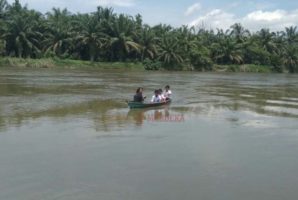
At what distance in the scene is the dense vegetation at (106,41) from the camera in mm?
72562

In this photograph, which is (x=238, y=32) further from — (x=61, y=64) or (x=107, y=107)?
(x=107, y=107)

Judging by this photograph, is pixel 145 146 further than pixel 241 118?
No

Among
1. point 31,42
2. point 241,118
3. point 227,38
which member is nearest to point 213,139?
point 241,118

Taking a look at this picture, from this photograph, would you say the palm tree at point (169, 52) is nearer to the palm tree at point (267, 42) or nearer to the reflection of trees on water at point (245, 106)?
the palm tree at point (267, 42)

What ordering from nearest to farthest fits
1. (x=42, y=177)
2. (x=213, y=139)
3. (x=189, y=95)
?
(x=42, y=177) → (x=213, y=139) → (x=189, y=95)

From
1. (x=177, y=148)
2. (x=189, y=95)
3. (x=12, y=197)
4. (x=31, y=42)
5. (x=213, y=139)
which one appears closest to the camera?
(x=12, y=197)

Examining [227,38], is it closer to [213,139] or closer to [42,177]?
[213,139]

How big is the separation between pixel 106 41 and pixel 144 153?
62.0 m

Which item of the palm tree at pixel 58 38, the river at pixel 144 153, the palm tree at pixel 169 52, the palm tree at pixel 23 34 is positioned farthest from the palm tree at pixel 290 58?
the river at pixel 144 153

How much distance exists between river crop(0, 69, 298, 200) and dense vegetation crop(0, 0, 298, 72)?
50179 mm

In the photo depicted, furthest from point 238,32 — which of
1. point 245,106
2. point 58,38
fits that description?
point 245,106

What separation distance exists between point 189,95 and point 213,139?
56.9 ft

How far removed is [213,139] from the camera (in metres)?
15.8

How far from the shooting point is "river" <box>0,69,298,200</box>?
9.94m
